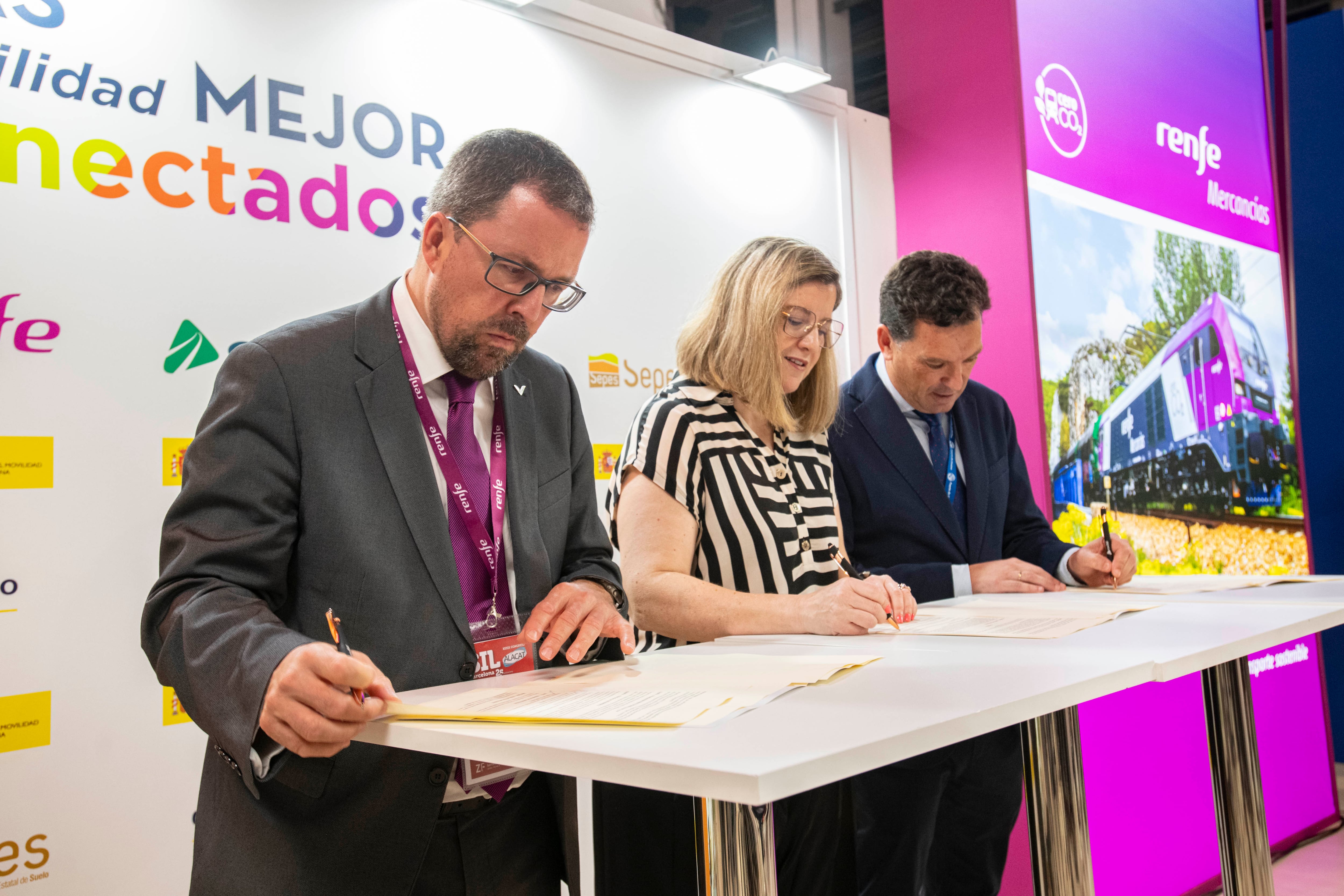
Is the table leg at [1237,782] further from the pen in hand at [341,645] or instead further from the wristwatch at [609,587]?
the pen in hand at [341,645]

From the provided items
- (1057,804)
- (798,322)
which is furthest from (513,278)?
(1057,804)

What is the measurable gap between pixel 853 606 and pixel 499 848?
66 cm

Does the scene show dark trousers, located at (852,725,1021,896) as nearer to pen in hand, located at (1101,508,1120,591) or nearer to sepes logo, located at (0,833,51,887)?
pen in hand, located at (1101,508,1120,591)

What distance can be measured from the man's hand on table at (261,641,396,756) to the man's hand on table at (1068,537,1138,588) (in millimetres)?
1810

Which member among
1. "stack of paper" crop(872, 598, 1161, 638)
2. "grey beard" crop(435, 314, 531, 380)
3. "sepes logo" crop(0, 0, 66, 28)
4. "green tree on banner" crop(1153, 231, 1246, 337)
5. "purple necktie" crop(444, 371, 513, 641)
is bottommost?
"stack of paper" crop(872, 598, 1161, 638)

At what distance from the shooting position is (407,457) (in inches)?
52.4

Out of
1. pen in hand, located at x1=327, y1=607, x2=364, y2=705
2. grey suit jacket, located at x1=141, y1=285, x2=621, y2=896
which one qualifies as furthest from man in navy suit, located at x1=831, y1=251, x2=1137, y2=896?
pen in hand, located at x1=327, y1=607, x2=364, y2=705

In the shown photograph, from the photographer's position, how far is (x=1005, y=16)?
3.74 m

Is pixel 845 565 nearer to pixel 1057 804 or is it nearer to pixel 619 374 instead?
pixel 1057 804

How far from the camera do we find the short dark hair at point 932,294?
249 cm

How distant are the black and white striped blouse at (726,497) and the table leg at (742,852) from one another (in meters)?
0.96

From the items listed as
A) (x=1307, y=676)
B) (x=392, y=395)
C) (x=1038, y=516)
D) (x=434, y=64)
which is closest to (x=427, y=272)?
(x=392, y=395)

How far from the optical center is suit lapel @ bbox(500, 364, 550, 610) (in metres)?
1.42

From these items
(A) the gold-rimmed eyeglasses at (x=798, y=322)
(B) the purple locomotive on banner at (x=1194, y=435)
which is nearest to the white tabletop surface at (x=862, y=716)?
(A) the gold-rimmed eyeglasses at (x=798, y=322)
